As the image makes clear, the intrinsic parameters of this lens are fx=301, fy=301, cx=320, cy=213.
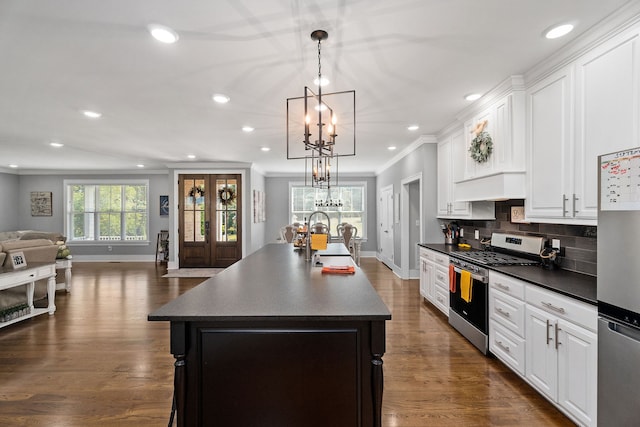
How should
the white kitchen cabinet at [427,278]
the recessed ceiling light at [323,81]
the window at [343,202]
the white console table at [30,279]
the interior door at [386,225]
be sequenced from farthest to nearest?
the window at [343,202], the interior door at [386,225], the white kitchen cabinet at [427,278], the white console table at [30,279], the recessed ceiling light at [323,81]

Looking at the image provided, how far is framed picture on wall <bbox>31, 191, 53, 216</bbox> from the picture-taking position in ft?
27.7

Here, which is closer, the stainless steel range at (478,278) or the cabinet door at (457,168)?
the stainless steel range at (478,278)

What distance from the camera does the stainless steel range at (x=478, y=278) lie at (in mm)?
2814

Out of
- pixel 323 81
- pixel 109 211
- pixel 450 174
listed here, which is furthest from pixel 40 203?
pixel 450 174

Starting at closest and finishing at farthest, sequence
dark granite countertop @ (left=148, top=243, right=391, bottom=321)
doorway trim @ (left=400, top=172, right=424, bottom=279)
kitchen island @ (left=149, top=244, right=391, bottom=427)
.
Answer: dark granite countertop @ (left=148, top=243, right=391, bottom=321)
kitchen island @ (left=149, top=244, right=391, bottom=427)
doorway trim @ (left=400, top=172, right=424, bottom=279)

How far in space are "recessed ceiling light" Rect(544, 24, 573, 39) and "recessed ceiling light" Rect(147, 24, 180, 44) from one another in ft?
8.54

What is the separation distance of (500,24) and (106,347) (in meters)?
4.43

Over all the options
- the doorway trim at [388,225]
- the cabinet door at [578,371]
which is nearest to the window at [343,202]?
Answer: the doorway trim at [388,225]

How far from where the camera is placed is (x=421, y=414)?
6.72ft

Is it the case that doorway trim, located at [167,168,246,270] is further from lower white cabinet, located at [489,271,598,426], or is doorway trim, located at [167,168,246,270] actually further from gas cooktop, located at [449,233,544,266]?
lower white cabinet, located at [489,271,598,426]

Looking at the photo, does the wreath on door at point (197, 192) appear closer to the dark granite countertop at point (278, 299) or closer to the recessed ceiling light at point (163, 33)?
the recessed ceiling light at point (163, 33)

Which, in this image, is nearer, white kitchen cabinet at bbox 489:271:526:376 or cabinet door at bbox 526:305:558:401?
cabinet door at bbox 526:305:558:401

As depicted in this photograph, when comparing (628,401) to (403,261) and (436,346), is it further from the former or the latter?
(403,261)

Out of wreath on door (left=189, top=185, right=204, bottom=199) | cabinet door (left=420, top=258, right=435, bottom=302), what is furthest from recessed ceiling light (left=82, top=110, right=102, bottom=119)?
cabinet door (left=420, top=258, right=435, bottom=302)
